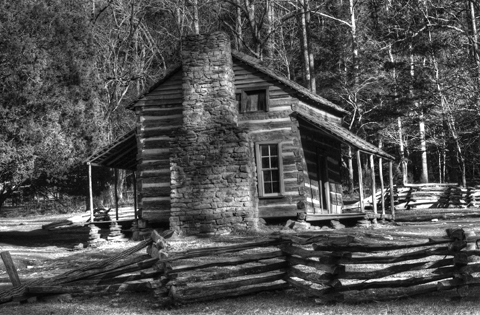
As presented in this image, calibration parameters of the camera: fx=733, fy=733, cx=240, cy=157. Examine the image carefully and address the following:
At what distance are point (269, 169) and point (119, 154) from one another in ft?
18.0

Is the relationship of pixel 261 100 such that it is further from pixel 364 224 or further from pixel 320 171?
pixel 364 224

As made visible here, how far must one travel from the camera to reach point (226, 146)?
19.8 m

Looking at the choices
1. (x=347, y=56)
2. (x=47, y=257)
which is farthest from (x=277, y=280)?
(x=347, y=56)

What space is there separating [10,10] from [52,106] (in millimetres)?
3695

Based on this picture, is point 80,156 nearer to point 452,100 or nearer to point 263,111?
point 263,111

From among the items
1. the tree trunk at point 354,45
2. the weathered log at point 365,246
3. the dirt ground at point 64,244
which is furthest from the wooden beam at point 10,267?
the tree trunk at point 354,45

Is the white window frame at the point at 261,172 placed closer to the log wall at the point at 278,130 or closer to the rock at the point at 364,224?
the log wall at the point at 278,130

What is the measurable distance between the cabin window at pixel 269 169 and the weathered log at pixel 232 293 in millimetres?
10441

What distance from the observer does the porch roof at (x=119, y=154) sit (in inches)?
894

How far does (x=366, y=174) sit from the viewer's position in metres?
42.8

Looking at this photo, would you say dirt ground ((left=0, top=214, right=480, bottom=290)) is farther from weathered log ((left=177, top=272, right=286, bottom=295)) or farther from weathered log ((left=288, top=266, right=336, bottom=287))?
weathered log ((left=288, top=266, right=336, bottom=287))

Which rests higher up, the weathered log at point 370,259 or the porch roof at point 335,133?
the porch roof at point 335,133

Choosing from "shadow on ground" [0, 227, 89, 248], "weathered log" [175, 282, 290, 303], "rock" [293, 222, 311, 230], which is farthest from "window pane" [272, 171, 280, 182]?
"weathered log" [175, 282, 290, 303]

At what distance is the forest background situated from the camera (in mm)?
25797
